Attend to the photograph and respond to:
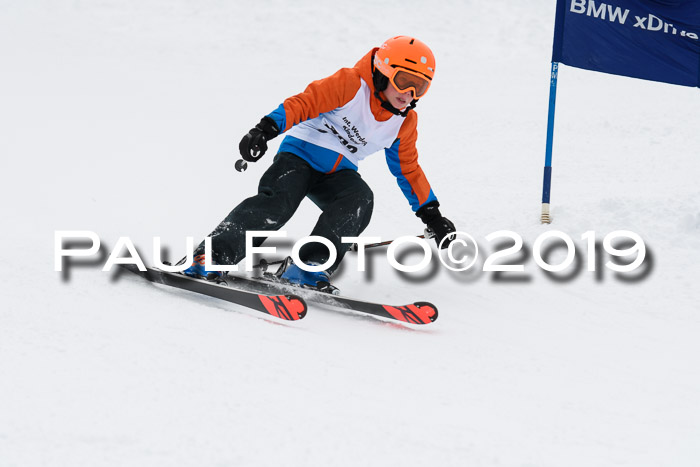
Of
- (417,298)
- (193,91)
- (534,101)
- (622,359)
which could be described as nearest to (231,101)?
(193,91)

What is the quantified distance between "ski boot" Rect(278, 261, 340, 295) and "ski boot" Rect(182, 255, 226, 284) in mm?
395

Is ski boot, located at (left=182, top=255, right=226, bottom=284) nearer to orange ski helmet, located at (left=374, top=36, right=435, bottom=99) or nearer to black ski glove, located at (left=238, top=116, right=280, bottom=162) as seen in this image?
black ski glove, located at (left=238, top=116, right=280, bottom=162)

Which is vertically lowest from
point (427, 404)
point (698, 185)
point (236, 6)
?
point (427, 404)

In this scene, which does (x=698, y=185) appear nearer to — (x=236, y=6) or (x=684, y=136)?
(x=684, y=136)

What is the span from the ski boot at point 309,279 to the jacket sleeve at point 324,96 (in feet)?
2.66

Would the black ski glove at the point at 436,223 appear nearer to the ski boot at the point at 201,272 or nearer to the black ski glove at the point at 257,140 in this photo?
the black ski glove at the point at 257,140

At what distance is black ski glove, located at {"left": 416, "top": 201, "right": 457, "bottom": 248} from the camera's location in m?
4.59

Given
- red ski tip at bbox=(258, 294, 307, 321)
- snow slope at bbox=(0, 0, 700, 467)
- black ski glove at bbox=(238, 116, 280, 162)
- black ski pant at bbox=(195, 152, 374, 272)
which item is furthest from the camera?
black ski pant at bbox=(195, 152, 374, 272)

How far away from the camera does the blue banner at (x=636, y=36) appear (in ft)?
19.1

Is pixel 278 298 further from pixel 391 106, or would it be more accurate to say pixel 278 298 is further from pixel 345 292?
pixel 391 106

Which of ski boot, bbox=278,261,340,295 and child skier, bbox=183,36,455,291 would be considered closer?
child skier, bbox=183,36,455,291

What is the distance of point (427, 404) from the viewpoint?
262cm

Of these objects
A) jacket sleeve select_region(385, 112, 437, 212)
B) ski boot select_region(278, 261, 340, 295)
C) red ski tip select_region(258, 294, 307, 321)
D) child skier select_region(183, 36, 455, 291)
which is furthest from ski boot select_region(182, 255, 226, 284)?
jacket sleeve select_region(385, 112, 437, 212)

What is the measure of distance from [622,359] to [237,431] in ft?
6.77
